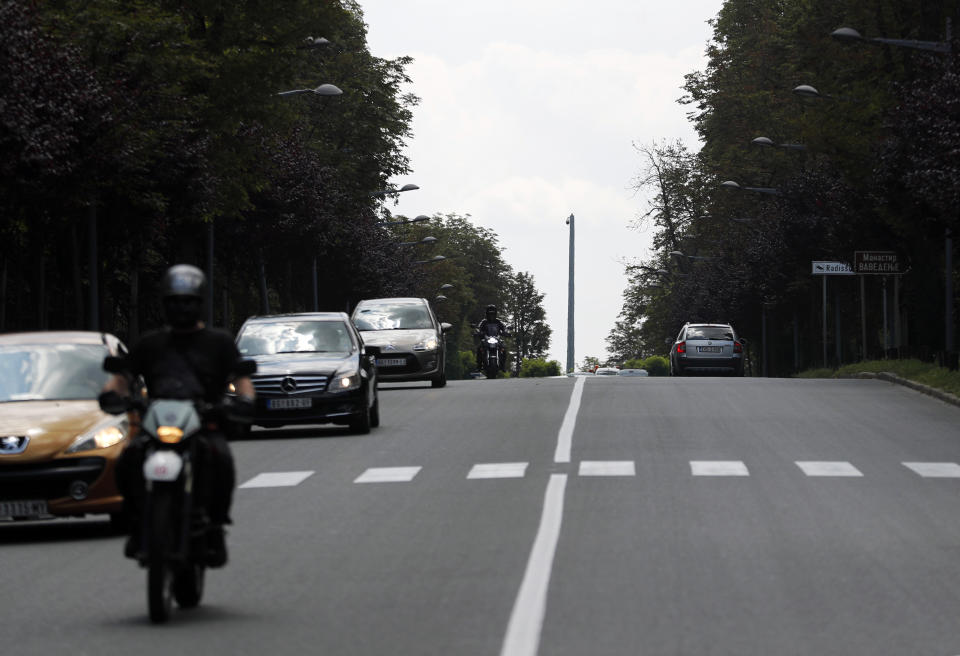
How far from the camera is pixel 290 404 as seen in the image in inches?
933

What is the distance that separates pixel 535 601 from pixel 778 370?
77.3 metres

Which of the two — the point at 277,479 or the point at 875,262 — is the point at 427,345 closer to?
the point at 875,262

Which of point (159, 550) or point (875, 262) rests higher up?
point (875, 262)

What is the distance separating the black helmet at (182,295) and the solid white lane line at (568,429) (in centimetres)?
1020

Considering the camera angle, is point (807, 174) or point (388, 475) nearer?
point (388, 475)

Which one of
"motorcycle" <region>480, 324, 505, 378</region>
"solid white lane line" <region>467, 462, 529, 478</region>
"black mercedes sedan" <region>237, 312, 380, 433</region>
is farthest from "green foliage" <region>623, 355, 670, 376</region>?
"solid white lane line" <region>467, 462, 529, 478</region>

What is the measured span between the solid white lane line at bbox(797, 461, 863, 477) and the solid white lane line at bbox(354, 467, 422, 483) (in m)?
3.75

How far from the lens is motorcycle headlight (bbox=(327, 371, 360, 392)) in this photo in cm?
2373

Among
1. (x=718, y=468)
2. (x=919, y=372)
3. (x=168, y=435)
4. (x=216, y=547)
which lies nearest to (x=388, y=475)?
(x=718, y=468)

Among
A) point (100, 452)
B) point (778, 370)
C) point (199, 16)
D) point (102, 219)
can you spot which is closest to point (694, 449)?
point (100, 452)

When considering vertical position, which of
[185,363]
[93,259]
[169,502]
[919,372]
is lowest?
[919,372]

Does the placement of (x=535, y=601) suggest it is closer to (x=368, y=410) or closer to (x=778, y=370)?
(x=368, y=410)

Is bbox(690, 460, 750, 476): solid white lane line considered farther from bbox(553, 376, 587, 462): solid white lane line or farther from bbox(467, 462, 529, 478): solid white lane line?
bbox(467, 462, 529, 478): solid white lane line

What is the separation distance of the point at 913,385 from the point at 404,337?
31.0 feet
